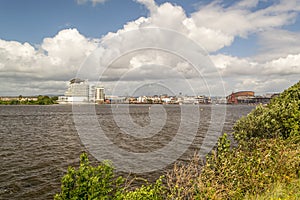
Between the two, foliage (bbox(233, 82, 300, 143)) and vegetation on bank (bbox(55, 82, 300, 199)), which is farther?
foliage (bbox(233, 82, 300, 143))

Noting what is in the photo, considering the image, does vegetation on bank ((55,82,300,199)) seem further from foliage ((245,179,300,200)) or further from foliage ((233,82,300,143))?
foliage ((233,82,300,143))

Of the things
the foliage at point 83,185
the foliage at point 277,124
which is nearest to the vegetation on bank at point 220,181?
the foliage at point 83,185

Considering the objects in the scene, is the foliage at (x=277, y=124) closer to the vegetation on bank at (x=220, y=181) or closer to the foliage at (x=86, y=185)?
the vegetation on bank at (x=220, y=181)

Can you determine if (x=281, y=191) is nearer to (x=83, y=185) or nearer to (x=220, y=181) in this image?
(x=220, y=181)

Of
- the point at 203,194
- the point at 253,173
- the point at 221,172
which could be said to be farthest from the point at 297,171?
the point at 203,194

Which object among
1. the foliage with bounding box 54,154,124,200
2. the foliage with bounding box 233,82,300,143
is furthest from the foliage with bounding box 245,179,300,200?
the foliage with bounding box 233,82,300,143

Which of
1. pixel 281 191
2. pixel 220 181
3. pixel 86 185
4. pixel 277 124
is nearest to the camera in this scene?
pixel 281 191

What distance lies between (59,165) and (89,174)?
1667 cm

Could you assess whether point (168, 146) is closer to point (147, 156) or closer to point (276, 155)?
point (147, 156)

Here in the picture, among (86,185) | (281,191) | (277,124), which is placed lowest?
(281,191)

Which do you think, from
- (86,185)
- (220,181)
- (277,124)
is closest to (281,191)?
(220,181)

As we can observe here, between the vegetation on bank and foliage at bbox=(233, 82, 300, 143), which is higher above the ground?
foliage at bbox=(233, 82, 300, 143)

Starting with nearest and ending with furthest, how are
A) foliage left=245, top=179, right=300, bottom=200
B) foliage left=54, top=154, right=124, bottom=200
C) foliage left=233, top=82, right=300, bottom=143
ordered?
foliage left=245, top=179, right=300, bottom=200, foliage left=54, top=154, right=124, bottom=200, foliage left=233, top=82, right=300, bottom=143

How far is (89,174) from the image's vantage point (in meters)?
8.78
